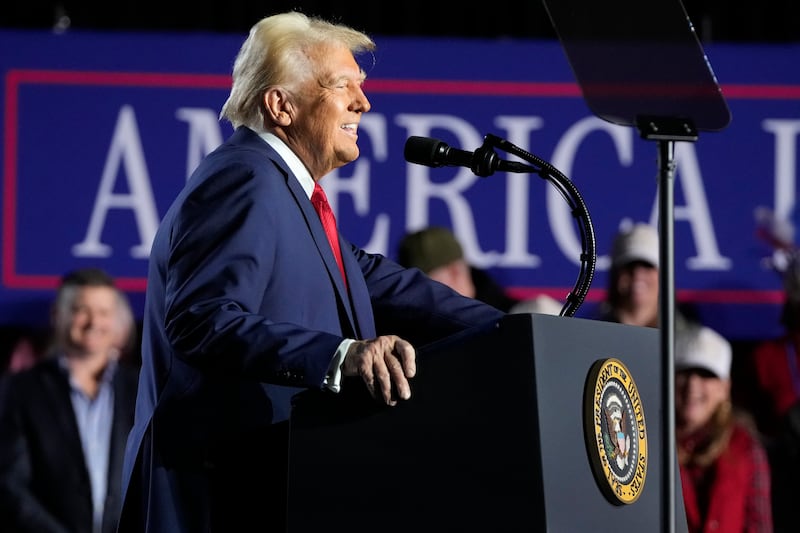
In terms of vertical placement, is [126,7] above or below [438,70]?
above

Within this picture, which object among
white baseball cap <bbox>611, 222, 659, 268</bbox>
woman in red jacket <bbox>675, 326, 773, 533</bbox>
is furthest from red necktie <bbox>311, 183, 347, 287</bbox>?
white baseball cap <bbox>611, 222, 659, 268</bbox>

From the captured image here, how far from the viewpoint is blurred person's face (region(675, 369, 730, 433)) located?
151 inches

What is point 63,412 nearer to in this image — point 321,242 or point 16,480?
point 16,480

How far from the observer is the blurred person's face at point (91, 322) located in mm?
4191

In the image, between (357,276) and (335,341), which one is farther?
(357,276)

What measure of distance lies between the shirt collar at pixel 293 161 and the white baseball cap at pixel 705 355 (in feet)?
6.21

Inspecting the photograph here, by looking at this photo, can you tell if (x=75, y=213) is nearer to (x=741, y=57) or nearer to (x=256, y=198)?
(x=741, y=57)

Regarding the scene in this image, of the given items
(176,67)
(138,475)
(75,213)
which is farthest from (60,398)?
(138,475)

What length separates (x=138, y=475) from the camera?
205 cm

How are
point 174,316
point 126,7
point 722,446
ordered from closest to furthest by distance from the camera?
point 174,316
point 722,446
point 126,7

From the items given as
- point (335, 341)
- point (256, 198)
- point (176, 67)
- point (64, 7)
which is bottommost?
point (335, 341)

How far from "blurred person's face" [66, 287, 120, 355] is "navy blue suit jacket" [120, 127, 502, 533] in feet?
7.06

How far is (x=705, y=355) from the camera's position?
3.85m

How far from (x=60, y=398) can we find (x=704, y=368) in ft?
5.98
